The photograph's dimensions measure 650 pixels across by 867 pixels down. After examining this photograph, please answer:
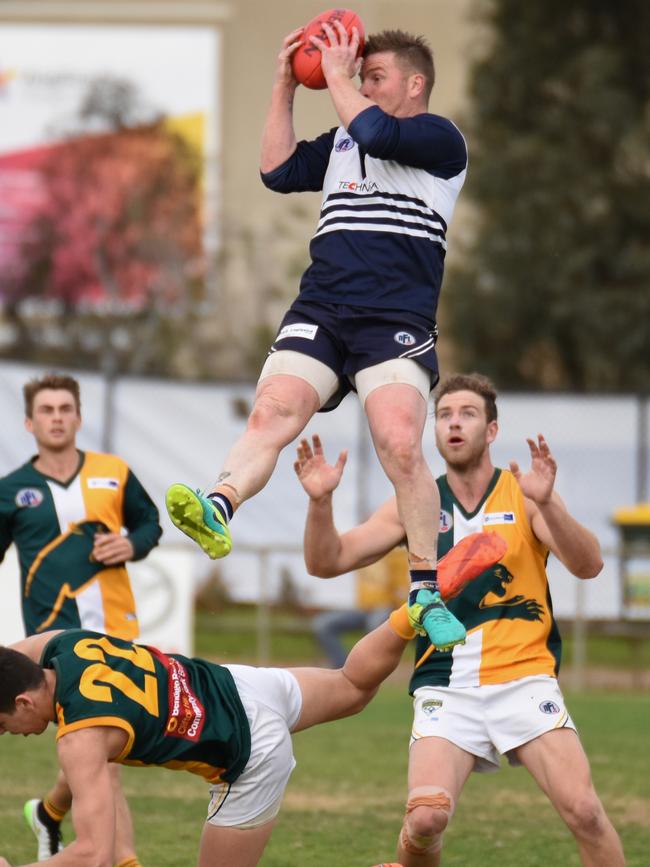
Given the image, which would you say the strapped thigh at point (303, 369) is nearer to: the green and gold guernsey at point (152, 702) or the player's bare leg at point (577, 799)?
the green and gold guernsey at point (152, 702)

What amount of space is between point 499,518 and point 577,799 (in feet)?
4.26

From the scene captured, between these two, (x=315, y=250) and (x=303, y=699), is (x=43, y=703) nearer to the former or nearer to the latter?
(x=303, y=699)

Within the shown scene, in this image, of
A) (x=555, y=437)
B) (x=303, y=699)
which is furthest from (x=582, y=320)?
(x=303, y=699)

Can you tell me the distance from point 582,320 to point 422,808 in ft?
68.8

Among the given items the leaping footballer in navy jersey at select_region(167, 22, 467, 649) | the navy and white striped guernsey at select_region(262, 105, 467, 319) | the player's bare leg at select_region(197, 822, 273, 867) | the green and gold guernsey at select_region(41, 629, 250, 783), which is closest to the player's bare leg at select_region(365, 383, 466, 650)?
the leaping footballer in navy jersey at select_region(167, 22, 467, 649)

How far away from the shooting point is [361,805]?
31.4ft

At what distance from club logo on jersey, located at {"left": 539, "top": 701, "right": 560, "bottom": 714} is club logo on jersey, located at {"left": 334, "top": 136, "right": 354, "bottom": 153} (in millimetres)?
2459

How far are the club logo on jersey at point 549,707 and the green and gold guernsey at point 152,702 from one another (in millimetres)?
1354

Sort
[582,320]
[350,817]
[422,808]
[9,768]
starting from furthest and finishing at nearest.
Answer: [582,320]
[9,768]
[350,817]
[422,808]

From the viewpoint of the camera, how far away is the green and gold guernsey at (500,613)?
265 inches

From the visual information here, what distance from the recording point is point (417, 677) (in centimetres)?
683

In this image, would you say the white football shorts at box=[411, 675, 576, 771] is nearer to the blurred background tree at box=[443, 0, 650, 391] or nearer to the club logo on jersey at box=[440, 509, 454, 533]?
the club logo on jersey at box=[440, 509, 454, 533]

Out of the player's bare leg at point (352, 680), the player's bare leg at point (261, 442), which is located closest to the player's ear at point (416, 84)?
the player's bare leg at point (261, 442)

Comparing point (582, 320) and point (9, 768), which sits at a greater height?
point (582, 320)
